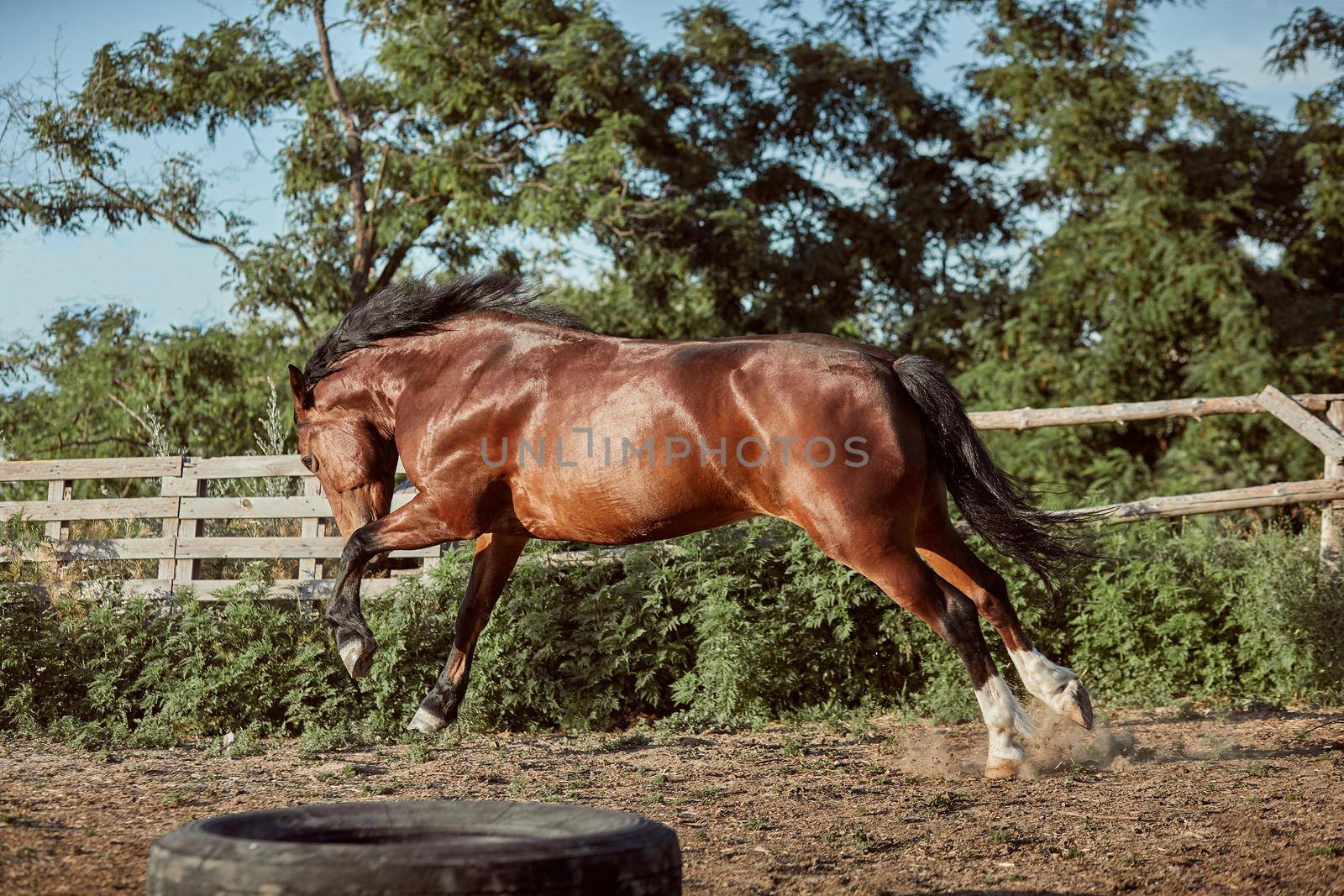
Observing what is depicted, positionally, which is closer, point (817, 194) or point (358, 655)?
point (358, 655)

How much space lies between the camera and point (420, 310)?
18.5ft

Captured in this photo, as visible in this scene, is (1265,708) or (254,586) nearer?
(1265,708)

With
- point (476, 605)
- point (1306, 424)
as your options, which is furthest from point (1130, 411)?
point (476, 605)

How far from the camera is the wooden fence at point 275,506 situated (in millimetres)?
7414

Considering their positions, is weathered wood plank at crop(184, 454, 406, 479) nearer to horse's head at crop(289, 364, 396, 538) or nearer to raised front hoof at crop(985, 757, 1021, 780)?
horse's head at crop(289, 364, 396, 538)

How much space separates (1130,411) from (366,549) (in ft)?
17.2

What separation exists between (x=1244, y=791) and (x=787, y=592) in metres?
2.80

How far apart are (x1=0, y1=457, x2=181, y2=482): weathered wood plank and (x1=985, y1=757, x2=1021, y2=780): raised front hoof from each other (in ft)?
18.3

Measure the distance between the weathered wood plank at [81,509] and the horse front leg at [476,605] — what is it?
332 centimetres

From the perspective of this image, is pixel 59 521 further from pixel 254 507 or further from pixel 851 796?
A: pixel 851 796

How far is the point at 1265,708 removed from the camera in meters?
6.75

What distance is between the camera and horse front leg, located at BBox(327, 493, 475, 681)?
517 cm

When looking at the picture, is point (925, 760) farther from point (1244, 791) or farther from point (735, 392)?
point (735, 392)

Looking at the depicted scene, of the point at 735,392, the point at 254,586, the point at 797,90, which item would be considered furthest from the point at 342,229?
the point at 735,392
